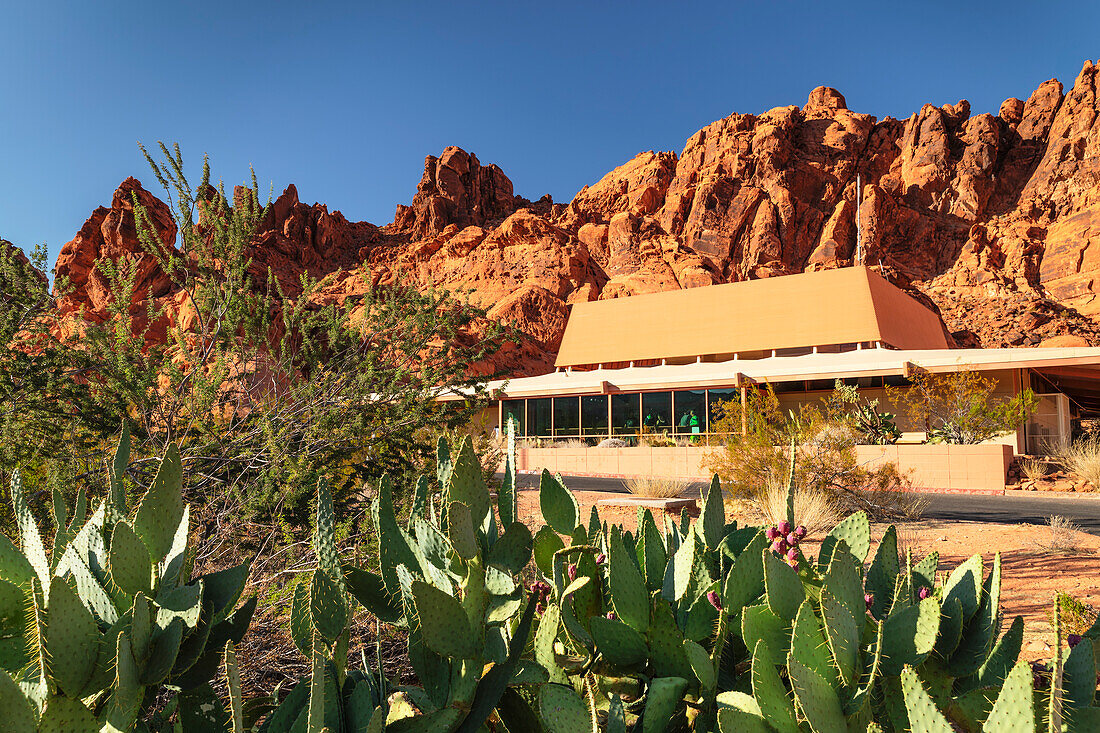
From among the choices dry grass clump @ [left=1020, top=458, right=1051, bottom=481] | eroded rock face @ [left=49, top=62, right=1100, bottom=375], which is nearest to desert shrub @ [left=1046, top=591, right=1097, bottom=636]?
dry grass clump @ [left=1020, top=458, right=1051, bottom=481]

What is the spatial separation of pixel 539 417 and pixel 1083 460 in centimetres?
1690

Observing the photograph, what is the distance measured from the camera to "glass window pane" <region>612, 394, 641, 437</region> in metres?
23.4

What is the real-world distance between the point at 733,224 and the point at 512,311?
23606mm

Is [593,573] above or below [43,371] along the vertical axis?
below

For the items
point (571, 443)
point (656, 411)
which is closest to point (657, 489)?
point (571, 443)

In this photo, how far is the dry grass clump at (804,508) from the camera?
8414 millimetres

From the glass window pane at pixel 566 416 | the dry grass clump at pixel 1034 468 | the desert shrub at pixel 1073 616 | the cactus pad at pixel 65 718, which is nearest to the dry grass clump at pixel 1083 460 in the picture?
the dry grass clump at pixel 1034 468

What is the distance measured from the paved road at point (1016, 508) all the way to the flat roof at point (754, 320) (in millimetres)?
14235

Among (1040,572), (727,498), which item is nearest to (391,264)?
(727,498)

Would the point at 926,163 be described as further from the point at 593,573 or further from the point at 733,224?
the point at 593,573

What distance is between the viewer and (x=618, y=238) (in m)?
56.6

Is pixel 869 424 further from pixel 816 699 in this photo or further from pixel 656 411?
pixel 816 699

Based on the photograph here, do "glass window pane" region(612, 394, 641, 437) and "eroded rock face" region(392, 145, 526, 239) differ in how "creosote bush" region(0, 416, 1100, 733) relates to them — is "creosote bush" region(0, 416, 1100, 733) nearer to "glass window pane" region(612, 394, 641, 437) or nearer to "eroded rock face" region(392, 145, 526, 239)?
"glass window pane" region(612, 394, 641, 437)

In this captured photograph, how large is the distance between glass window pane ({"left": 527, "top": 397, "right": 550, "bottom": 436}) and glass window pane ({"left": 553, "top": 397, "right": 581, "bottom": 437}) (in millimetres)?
435
